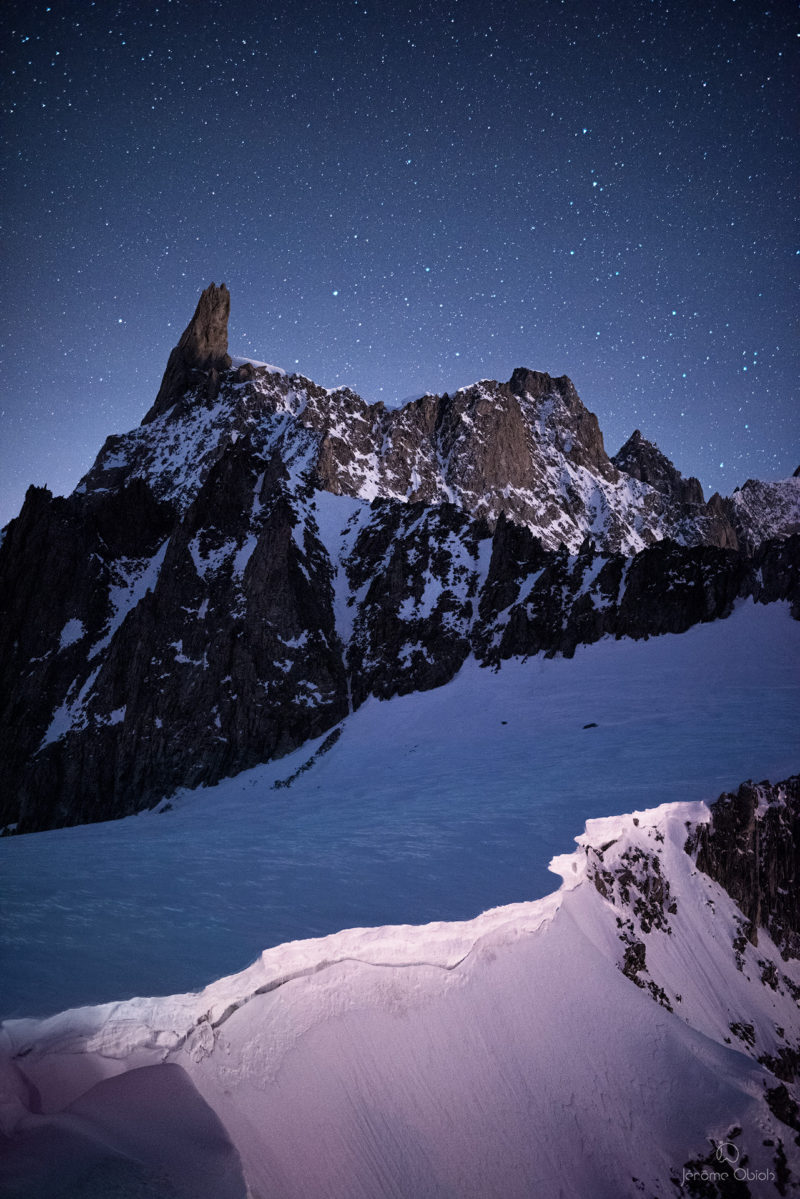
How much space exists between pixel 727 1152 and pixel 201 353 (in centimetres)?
11630

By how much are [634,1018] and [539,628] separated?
109ft

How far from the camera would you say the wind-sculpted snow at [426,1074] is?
15.7 ft

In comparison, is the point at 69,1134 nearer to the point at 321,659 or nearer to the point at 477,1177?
the point at 477,1177

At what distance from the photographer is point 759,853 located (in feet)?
52.5

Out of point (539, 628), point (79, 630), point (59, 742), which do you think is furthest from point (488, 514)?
point (59, 742)

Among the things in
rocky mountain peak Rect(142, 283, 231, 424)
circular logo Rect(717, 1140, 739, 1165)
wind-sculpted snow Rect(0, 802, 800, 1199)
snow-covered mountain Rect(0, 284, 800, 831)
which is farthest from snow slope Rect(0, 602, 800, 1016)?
rocky mountain peak Rect(142, 283, 231, 424)

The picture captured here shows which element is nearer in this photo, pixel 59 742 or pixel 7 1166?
pixel 7 1166

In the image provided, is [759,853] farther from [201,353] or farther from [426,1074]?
[201,353]

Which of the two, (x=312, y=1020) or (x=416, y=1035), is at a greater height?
(x=312, y=1020)

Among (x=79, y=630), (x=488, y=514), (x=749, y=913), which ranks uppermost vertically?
(x=488, y=514)

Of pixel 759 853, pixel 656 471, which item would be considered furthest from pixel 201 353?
pixel 759 853

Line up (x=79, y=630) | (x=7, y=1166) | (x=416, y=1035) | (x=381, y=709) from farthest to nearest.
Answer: (x=79, y=630) → (x=381, y=709) → (x=416, y=1035) → (x=7, y=1166)

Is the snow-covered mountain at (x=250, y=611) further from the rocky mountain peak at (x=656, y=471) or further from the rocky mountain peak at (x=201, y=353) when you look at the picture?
the rocky mountain peak at (x=656, y=471)

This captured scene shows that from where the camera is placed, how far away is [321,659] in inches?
1690
